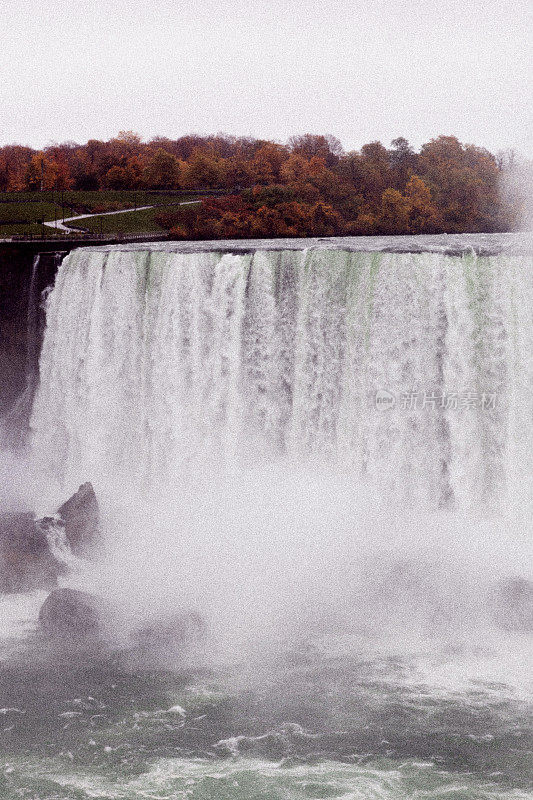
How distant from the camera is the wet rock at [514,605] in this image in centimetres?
1952

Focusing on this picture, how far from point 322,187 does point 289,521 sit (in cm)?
3352

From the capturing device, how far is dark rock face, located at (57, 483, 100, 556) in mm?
23531

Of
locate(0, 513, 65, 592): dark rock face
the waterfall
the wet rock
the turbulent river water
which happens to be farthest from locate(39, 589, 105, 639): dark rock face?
the wet rock

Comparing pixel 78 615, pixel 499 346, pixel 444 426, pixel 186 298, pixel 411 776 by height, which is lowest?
pixel 411 776

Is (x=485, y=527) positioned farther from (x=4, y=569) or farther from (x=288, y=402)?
(x=4, y=569)

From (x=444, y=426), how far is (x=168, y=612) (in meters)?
8.64

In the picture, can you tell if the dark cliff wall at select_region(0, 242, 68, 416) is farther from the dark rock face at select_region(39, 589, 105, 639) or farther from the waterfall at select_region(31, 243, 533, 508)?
the dark rock face at select_region(39, 589, 105, 639)

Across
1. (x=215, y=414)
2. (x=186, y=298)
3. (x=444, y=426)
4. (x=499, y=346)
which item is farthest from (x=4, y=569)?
(x=499, y=346)

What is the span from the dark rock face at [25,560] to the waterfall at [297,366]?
500 cm

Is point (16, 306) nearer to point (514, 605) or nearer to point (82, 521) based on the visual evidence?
point (82, 521)

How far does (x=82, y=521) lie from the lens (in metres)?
23.7

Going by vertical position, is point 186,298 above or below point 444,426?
above

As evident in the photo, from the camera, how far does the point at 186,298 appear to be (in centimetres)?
2642

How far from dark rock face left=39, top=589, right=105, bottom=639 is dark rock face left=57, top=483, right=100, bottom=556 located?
3.45 m
